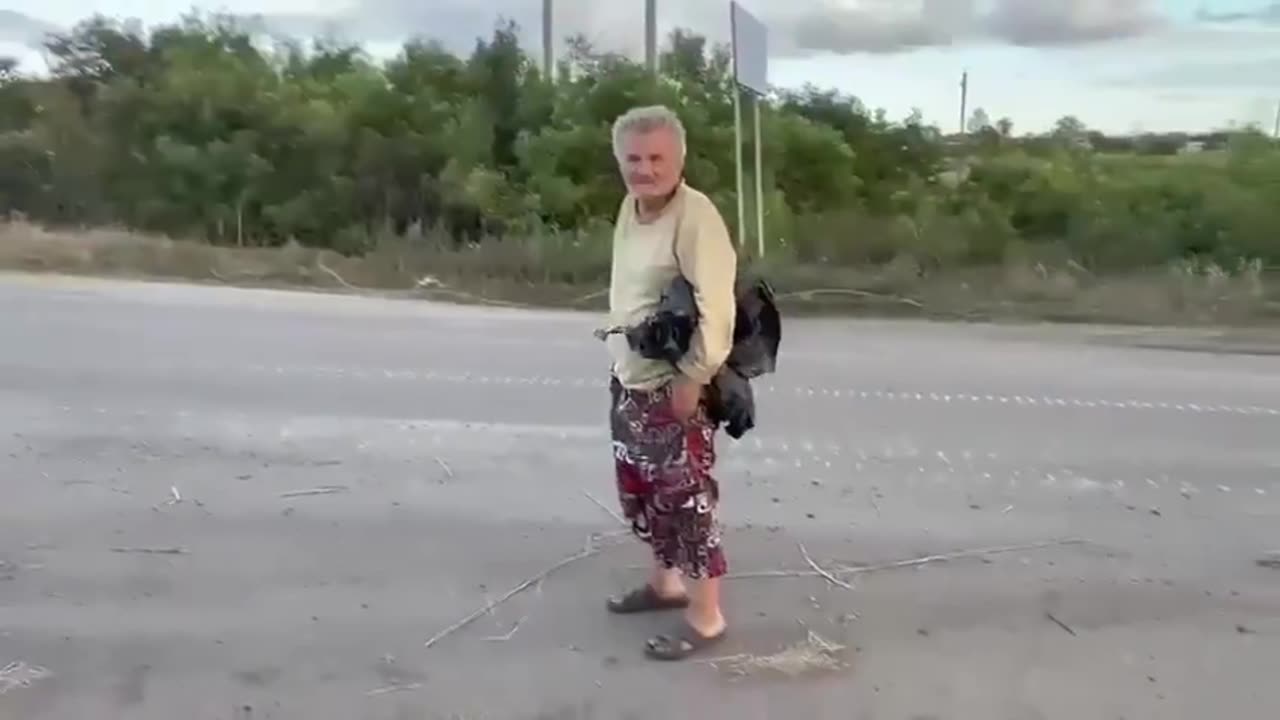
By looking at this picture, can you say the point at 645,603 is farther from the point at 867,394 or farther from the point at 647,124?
the point at 867,394

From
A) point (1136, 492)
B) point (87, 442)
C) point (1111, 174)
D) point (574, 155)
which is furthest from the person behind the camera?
point (574, 155)

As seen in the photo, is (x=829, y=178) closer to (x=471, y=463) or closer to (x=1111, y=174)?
(x=1111, y=174)

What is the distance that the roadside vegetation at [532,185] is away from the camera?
4121mm

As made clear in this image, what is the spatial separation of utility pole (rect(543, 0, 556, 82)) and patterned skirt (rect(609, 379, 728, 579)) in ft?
8.99

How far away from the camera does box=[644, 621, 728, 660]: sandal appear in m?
1.75

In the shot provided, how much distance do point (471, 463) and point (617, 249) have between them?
3.40ft

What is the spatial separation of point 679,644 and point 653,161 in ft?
2.11

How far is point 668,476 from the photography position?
5.49 feet

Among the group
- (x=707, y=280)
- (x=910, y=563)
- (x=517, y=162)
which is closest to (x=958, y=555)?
(x=910, y=563)

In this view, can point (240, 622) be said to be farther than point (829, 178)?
No

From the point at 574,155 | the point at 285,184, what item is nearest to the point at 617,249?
the point at 574,155

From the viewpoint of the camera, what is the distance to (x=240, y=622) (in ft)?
6.15

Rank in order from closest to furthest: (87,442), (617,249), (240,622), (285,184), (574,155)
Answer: (617,249)
(240,622)
(87,442)
(574,155)
(285,184)

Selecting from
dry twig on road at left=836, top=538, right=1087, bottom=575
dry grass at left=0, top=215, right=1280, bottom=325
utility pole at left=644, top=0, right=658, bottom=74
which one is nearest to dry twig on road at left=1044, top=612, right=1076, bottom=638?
dry twig on road at left=836, top=538, right=1087, bottom=575
